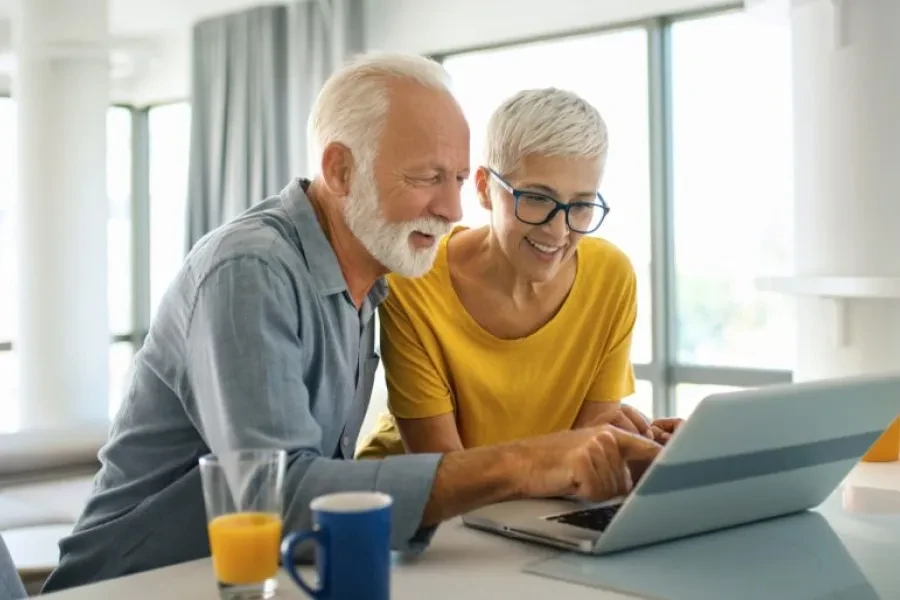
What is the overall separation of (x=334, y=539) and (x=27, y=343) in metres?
4.26

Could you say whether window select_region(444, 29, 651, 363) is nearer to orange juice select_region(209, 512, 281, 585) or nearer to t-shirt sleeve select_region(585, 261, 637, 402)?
t-shirt sleeve select_region(585, 261, 637, 402)

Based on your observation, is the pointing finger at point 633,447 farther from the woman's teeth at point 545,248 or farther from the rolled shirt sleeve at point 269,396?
the woman's teeth at point 545,248

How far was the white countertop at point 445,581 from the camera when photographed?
1.00 meters

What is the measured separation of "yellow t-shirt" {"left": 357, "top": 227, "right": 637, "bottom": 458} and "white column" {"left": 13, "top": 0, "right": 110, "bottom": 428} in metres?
3.26

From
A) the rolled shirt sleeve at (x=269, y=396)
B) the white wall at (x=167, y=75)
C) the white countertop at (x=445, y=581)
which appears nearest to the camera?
the white countertop at (x=445, y=581)

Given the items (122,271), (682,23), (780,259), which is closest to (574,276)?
(780,259)

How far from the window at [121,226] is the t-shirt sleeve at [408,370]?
221 inches

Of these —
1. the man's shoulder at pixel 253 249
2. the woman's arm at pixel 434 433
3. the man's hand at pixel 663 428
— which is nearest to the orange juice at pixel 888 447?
the man's hand at pixel 663 428

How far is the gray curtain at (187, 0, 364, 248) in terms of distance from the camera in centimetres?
507

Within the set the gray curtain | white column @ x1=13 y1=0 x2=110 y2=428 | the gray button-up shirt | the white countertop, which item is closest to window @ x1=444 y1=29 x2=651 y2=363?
the gray curtain

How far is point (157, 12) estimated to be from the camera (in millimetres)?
5578

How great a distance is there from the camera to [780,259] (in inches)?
162

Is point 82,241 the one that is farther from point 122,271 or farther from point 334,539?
point 334,539

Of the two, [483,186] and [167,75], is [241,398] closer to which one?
[483,186]
